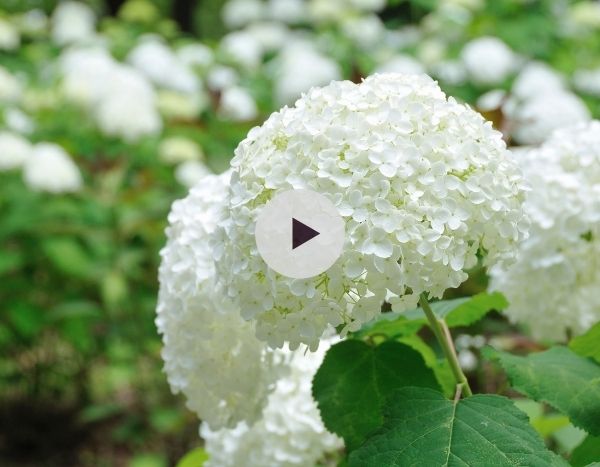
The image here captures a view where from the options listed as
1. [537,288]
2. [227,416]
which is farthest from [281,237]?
[537,288]

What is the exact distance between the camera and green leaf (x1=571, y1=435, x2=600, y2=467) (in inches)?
51.6

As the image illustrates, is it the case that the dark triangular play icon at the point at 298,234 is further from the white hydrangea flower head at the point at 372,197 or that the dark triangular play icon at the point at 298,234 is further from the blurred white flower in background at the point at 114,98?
the blurred white flower in background at the point at 114,98

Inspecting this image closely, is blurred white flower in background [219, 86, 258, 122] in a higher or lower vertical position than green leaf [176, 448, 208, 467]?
lower

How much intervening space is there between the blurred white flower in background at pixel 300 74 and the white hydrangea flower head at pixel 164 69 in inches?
23.1

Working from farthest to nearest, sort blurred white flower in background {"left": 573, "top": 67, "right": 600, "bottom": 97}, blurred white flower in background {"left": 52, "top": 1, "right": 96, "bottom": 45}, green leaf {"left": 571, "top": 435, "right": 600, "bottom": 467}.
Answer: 1. blurred white flower in background {"left": 52, "top": 1, "right": 96, "bottom": 45}
2. blurred white flower in background {"left": 573, "top": 67, "right": 600, "bottom": 97}
3. green leaf {"left": 571, "top": 435, "right": 600, "bottom": 467}

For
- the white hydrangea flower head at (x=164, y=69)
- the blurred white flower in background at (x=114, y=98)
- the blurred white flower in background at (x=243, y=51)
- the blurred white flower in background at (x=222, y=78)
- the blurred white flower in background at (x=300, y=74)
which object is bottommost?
the blurred white flower in background at (x=243, y=51)

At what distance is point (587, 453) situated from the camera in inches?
52.6

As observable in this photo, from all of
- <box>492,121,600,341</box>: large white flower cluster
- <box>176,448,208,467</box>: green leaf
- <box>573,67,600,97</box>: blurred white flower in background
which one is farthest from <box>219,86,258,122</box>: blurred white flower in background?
<box>492,121,600,341</box>: large white flower cluster

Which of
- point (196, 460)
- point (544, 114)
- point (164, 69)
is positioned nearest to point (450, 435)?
point (196, 460)

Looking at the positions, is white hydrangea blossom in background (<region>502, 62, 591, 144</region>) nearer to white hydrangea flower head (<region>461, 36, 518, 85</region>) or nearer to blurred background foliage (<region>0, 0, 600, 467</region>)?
blurred background foliage (<region>0, 0, 600, 467</region>)

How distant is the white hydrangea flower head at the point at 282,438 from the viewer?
167 centimetres

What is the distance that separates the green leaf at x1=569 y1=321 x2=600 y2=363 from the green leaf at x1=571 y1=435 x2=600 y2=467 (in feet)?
0.41

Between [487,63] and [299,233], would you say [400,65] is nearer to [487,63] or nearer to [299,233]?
[487,63]

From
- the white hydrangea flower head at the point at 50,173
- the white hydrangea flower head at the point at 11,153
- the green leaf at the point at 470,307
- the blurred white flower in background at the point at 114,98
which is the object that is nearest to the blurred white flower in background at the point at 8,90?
the blurred white flower in background at the point at 114,98
